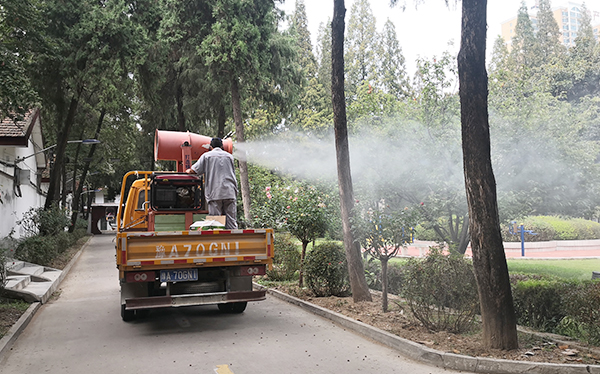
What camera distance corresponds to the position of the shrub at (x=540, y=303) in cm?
759

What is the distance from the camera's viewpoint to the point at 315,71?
147 feet

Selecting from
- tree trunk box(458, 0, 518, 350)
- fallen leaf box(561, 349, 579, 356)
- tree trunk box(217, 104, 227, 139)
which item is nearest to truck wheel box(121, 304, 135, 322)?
tree trunk box(458, 0, 518, 350)

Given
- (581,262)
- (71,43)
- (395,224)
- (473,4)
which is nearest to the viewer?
(473,4)

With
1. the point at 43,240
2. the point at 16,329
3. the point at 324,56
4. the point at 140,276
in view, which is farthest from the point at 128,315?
the point at 324,56

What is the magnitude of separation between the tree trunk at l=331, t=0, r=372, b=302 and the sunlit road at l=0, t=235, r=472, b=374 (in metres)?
1.14

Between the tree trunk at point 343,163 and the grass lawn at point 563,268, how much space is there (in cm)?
481

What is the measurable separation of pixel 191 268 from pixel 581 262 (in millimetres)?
16573

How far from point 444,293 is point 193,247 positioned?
147 inches

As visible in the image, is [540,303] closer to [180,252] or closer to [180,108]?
[180,252]

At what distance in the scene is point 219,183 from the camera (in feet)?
28.2

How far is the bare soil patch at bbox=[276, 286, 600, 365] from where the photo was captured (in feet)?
19.0

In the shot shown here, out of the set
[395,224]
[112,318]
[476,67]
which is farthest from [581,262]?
[112,318]

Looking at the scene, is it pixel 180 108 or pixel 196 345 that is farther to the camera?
pixel 180 108

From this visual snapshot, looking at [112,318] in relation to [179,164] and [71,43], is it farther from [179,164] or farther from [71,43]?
[71,43]
